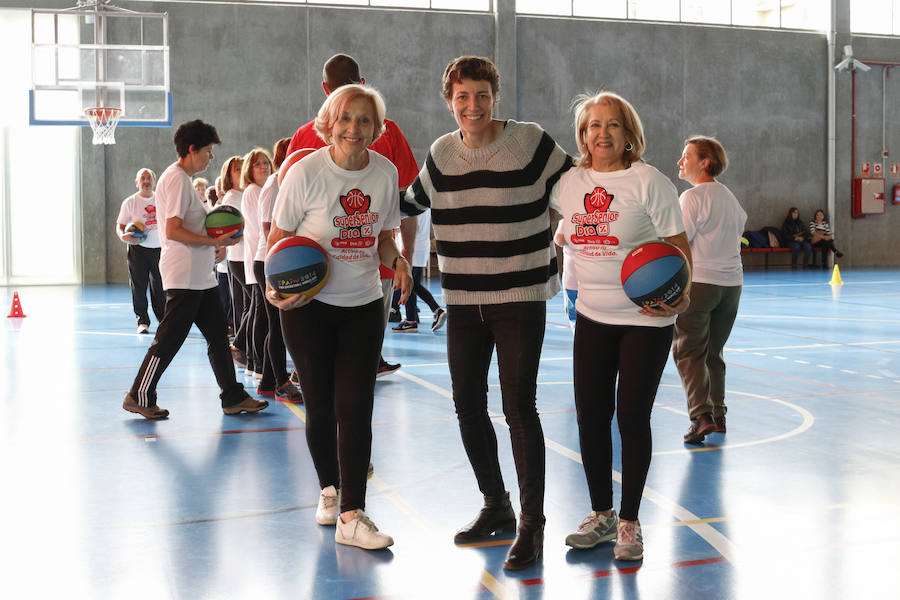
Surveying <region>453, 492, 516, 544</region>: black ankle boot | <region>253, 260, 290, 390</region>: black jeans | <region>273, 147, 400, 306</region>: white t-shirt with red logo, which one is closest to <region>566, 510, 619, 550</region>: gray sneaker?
<region>453, 492, 516, 544</region>: black ankle boot

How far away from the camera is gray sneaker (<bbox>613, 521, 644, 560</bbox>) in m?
3.31

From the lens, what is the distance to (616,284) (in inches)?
132

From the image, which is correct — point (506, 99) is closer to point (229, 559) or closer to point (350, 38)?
point (350, 38)

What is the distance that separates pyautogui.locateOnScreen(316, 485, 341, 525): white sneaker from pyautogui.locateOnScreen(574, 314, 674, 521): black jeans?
99 centimetres

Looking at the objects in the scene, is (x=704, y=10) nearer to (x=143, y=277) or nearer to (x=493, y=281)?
(x=143, y=277)

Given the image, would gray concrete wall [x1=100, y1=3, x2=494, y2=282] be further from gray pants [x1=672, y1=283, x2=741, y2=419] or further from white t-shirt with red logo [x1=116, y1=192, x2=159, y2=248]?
gray pants [x1=672, y1=283, x2=741, y2=419]

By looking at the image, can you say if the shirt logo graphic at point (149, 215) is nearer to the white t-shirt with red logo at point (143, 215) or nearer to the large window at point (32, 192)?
the white t-shirt with red logo at point (143, 215)

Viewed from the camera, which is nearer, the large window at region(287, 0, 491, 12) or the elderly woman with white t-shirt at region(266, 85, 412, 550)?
the elderly woman with white t-shirt at region(266, 85, 412, 550)

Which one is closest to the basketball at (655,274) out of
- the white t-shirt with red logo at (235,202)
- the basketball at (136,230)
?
the white t-shirt with red logo at (235,202)

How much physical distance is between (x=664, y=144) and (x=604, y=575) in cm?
1831

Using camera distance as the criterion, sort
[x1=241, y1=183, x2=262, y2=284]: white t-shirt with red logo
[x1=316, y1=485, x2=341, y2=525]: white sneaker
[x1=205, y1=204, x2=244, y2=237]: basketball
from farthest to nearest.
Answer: [x1=241, y1=183, x2=262, y2=284]: white t-shirt with red logo → [x1=205, y1=204, x2=244, y2=237]: basketball → [x1=316, y1=485, x2=341, y2=525]: white sneaker

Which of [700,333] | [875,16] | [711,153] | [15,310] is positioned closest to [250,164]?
[711,153]

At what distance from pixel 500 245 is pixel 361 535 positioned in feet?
3.69

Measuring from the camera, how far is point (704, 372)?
5.14 meters
